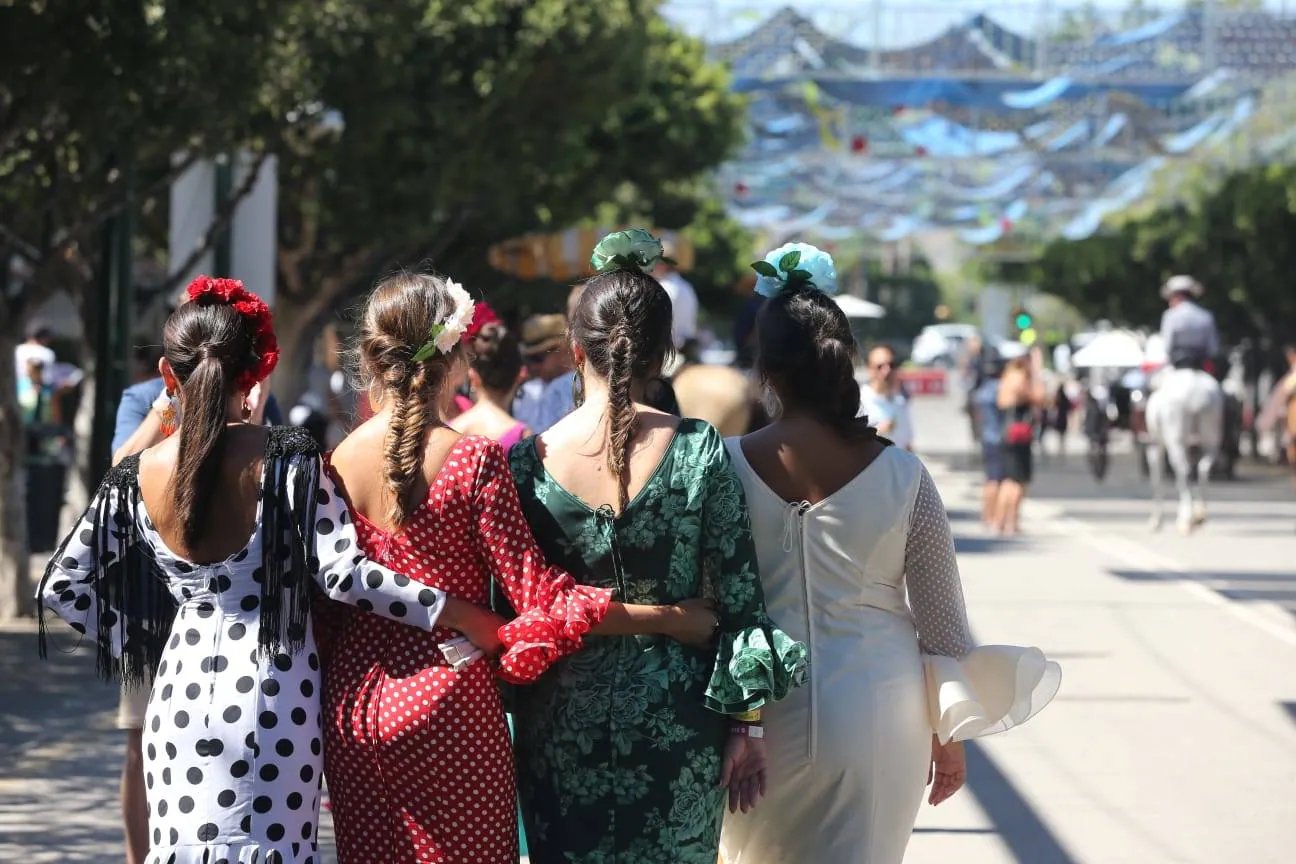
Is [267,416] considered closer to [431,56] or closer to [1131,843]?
[1131,843]

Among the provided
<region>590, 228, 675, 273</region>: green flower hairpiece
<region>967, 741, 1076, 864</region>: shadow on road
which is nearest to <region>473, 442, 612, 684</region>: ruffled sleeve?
<region>590, 228, 675, 273</region>: green flower hairpiece

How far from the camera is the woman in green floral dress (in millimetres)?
4012

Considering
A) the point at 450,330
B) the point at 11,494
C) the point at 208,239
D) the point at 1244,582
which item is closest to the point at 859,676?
the point at 450,330

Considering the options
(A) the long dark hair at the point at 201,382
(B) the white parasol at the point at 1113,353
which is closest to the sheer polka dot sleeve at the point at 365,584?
(A) the long dark hair at the point at 201,382

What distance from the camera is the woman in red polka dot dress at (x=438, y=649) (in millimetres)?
3957

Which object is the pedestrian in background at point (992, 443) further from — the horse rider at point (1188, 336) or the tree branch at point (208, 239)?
the tree branch at point (208, 239)

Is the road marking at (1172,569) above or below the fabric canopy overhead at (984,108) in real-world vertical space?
below

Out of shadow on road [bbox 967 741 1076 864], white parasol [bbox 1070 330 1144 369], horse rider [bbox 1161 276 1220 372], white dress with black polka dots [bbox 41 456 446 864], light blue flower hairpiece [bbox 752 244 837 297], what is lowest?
shadow on road [bbox 967 741 1076 864]

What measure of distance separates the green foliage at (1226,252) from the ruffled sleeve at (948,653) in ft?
111

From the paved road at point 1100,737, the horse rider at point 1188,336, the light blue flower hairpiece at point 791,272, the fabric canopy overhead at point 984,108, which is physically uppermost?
the fabric canopy overhead at point 984,108

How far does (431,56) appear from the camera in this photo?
1844cm

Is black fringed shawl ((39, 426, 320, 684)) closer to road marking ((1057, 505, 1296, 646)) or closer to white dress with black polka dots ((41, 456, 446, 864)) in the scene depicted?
white dress with black polka dots ((41, 456, 446, 864))

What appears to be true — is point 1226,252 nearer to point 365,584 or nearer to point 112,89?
point 112,89

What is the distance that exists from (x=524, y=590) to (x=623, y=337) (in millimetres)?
573
